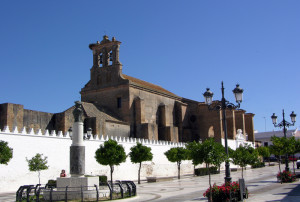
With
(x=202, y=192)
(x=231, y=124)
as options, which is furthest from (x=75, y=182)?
(x=231, y=124)

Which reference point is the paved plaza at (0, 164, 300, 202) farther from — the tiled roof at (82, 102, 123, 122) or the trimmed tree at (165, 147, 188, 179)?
the tiled roof at (82, 102, 123, 122)

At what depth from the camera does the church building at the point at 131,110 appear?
4100cm

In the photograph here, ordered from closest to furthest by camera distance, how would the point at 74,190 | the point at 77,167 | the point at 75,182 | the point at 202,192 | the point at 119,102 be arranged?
the point at 74,190 < the point at 75,182 < the point at 77,167 < the point at 202,192 < the point at 119,102

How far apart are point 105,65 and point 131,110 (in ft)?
26.2

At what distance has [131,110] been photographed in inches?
1769

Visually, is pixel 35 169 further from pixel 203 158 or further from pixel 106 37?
pixel 106 37

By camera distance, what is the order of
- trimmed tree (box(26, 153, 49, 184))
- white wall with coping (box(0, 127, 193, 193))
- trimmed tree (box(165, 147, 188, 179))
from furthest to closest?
trimmed tree (box(165, 147, 188, 179)) → trimmed tree (box(26, 153, 49, 184)) → white wall with coping (box(0, 127, 193, 193))

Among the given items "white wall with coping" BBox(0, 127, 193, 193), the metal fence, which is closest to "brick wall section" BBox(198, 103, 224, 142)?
"white wall with coping" BBox(0, 127, 193, 193)

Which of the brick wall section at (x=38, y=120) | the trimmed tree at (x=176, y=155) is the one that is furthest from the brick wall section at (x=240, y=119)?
the brick wall section at (x=38, y=120)

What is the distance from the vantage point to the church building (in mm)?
41000

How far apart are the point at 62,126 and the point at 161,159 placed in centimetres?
1088

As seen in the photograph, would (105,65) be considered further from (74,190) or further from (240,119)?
(74,190)

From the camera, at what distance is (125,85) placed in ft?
150

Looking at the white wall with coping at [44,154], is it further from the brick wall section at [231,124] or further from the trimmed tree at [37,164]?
the brick wall section at [231,124]
